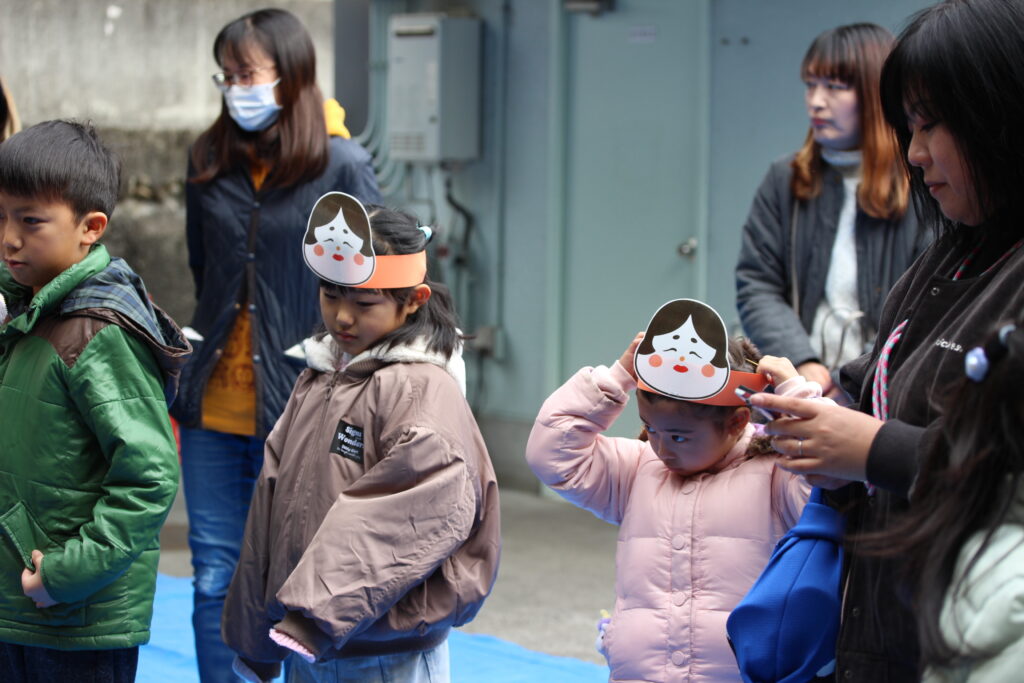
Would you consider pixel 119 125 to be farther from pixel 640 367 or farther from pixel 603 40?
pixel 640 367

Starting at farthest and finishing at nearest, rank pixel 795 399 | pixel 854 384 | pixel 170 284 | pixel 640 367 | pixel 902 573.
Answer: pixel 170 284
pixel 640 367
pixel 854 384
pixel 795 399
pixel 902 573

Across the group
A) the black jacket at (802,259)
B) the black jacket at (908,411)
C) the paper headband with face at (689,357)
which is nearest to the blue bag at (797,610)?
the black jacket at (908,411)

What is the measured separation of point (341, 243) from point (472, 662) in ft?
6.44

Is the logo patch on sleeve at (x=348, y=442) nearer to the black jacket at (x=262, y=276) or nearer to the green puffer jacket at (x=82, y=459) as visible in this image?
the green puffer jacket at (x=82, y=459)

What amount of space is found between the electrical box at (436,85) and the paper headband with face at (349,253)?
4073mm

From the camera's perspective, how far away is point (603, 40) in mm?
6227

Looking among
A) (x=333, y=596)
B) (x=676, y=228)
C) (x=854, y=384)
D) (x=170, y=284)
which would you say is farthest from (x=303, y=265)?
(x=170, y=284)

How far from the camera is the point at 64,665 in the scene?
2.56 meters

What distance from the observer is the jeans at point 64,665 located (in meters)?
2.56

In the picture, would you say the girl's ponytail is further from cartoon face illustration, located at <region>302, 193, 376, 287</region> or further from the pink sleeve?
the pink sleeve

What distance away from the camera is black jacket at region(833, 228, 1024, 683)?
1.61 metres

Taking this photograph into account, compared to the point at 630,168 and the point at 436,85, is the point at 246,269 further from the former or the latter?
the point at 436,85

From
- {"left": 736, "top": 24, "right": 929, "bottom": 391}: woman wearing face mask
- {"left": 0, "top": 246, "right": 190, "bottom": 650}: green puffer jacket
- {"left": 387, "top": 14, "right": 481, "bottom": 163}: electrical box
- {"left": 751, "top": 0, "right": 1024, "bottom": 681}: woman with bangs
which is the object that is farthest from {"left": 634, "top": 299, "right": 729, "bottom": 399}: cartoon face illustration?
{"left": 387, "top": 14, "right": 481, "bottom": 163}: electrical box

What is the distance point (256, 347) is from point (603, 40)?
3370 mm
